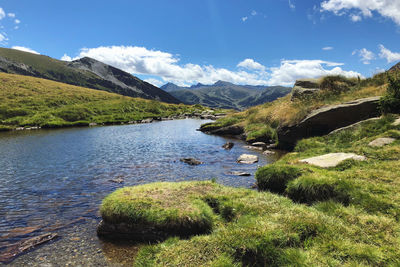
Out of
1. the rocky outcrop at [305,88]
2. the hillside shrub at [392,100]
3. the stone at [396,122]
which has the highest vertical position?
the rocky outcrop at [305,88]

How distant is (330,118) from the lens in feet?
81.2

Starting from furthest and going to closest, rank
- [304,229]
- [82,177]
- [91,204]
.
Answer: [82,177] < [91,204] < [304,229]

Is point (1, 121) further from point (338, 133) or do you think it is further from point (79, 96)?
point (338, 133)

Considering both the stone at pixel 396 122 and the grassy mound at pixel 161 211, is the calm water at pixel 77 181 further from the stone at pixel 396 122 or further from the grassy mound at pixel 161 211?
the stone at pixel 396 122

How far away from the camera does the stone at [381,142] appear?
16.2m

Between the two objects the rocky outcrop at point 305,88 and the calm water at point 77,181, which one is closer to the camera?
the calm water at point 77,181

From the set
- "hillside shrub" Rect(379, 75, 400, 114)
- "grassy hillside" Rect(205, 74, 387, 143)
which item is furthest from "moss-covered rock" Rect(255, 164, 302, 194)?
"grassy hillside" Rect(205, 74, 387, 143)

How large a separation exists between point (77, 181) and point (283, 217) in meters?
16.3

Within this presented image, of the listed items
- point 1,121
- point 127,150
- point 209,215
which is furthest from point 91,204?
point 1,121

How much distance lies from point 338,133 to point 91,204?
2272cm

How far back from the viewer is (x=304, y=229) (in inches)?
303

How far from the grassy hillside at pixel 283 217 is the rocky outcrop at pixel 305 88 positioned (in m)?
21.3

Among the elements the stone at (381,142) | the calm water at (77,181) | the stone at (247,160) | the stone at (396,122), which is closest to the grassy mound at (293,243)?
the calm water at (77,181)

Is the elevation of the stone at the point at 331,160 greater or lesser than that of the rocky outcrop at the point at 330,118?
lesser
